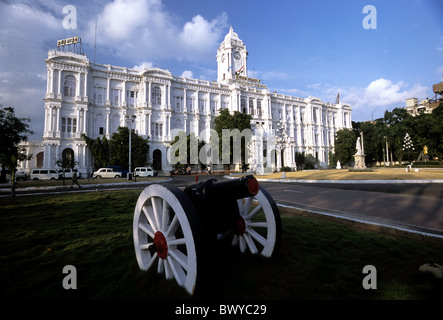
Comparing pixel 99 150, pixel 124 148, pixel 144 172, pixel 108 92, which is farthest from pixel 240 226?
pixel 108 92

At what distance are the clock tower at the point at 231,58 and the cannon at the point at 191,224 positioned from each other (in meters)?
53.4

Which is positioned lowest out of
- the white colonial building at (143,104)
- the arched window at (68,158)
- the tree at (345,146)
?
the arched window at (68,158)

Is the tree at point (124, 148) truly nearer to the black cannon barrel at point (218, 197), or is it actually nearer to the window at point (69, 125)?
the window at point (69, 125)

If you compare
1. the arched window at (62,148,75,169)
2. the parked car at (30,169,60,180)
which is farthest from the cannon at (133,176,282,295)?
the arched window at (62,148,75,169)

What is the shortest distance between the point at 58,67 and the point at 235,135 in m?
28.7

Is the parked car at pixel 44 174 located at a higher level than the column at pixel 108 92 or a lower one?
lower

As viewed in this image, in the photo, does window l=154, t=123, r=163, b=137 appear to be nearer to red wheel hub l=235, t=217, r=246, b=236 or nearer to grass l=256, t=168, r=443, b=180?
grass l=256, t=168, r=443, b=180

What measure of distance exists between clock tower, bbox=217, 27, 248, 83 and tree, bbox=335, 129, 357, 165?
30034mm

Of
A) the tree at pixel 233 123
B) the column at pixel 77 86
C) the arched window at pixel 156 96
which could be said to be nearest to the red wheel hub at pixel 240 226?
the tree at pixel 233 123

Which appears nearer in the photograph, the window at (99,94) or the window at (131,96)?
the window at (99,94)

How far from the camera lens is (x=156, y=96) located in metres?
39.2

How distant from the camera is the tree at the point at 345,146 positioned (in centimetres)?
5469

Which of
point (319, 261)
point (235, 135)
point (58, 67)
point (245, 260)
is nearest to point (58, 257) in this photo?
point (245, 260)

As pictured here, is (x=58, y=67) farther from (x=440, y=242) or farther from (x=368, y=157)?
(x=368, y=157)
